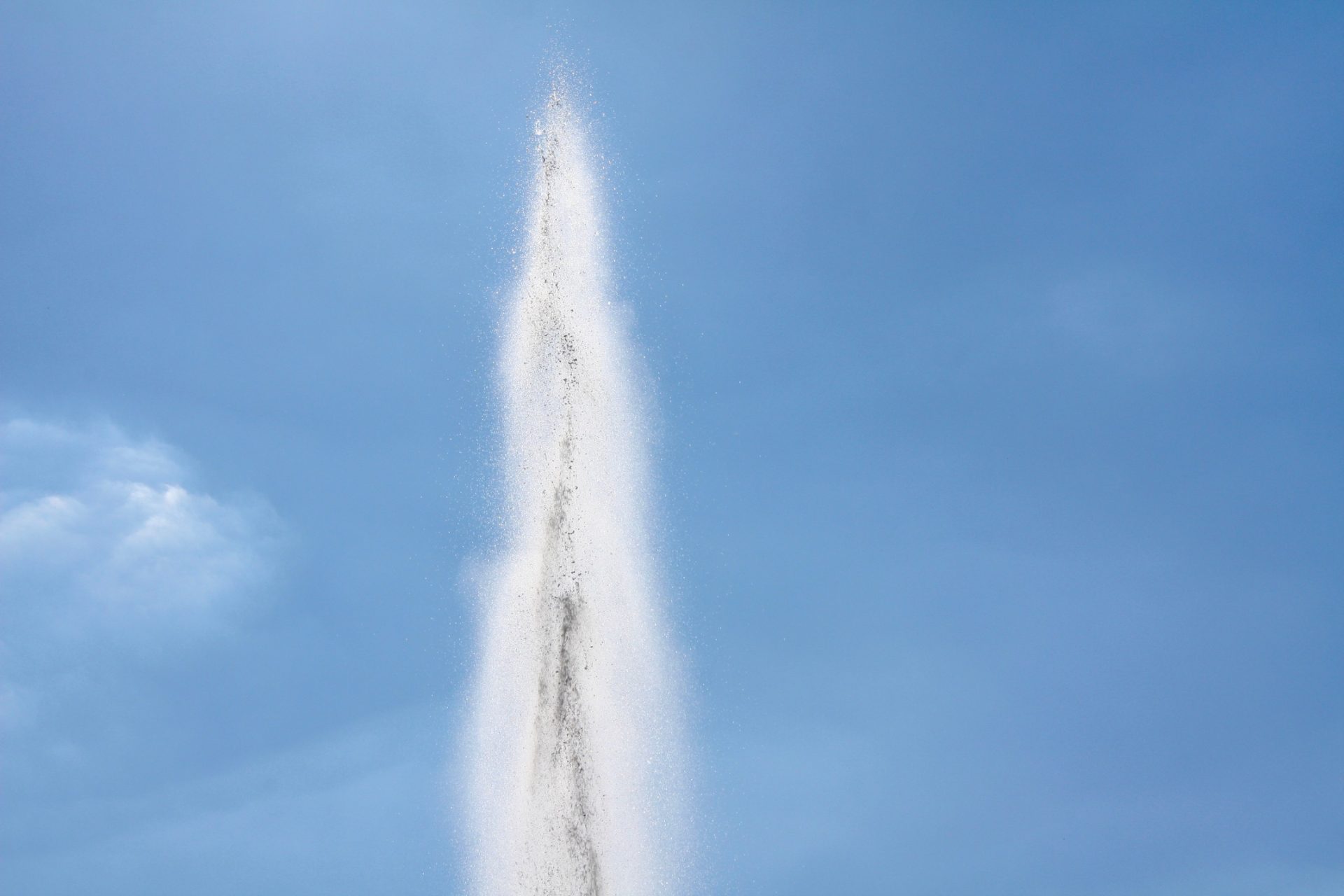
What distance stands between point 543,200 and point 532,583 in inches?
782

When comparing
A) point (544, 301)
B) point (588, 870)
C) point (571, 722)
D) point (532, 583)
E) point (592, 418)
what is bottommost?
point (588, 870)

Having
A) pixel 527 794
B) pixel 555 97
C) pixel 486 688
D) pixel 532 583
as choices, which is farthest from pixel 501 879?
pixel 555 97

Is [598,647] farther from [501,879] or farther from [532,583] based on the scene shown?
[501,879]

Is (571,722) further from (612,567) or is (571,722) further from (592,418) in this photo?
(592,418)

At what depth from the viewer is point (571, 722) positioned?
3152 inches

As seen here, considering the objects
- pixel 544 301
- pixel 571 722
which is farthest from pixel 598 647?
pixel 544 301

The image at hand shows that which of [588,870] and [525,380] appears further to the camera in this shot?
[525,380]

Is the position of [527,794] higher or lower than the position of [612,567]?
lower

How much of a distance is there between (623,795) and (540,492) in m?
15.3

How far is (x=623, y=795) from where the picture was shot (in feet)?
260

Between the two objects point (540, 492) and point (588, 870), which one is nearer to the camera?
point (588, 870)

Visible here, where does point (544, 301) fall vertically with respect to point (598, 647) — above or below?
above

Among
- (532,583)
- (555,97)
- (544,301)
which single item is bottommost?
(532,583)

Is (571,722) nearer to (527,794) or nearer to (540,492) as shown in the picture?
(527,794)
